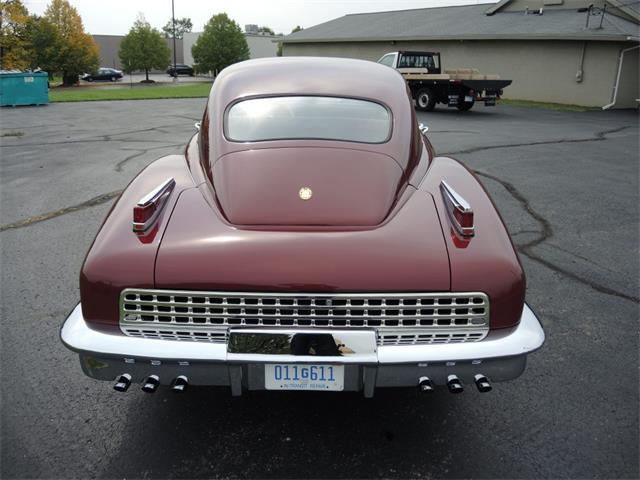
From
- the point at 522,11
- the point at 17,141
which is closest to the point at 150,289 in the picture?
the point at 17,141

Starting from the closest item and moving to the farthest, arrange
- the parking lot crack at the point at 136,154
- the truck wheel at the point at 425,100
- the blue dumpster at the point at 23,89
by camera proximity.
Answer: the parking lot crack at the point at 136,154
the truck wheel at the point at 425,100
the blue dumpster at the point at 23,89

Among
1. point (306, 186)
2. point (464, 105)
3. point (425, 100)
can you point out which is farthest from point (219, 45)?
point (306, 186)

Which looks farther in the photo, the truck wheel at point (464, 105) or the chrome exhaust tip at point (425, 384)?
the truck wheel at point (464, 105)

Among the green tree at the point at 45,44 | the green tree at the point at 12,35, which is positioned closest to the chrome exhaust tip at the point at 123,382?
the green tree at the point at 12,35

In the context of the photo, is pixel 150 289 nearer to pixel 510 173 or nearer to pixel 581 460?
pixel 581 460

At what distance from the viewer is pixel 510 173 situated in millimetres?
8375

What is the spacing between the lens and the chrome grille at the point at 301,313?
7.27 feet

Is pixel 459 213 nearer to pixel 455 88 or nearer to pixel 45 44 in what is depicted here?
pixel 455 88

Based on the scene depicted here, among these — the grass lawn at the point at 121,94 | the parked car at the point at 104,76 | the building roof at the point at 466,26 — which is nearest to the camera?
the building roof at the point at 466,26

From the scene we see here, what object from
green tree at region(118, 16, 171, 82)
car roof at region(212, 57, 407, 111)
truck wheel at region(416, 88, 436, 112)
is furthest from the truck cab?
green tree at region(118, 16, 171, 82)

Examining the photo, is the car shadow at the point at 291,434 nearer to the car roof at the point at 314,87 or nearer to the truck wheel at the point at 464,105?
the car roof at the point at 314,87

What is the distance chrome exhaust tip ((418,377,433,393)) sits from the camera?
7.25ft

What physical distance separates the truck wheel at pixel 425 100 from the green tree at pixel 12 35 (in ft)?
93.7

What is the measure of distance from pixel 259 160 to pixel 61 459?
1.67m
